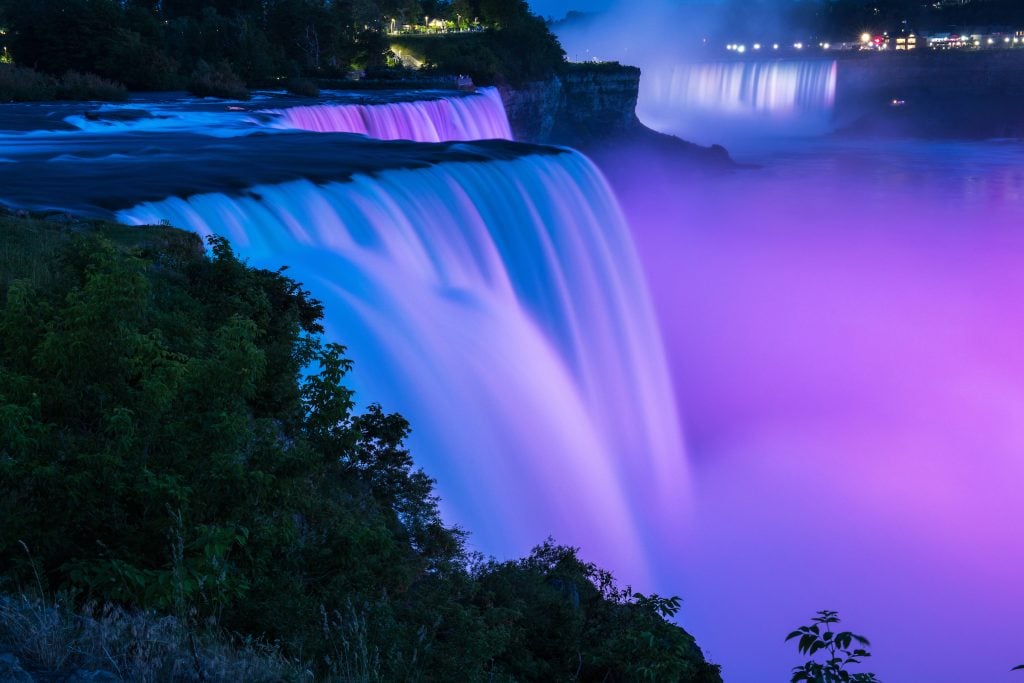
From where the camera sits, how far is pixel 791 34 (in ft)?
524

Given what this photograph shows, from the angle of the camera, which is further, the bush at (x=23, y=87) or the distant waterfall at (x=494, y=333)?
the bush at (x=23, y=87)

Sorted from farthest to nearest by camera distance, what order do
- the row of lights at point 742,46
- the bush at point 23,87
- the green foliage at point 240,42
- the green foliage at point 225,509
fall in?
the row of lights at point 742,46 < the green foliage at point 240,42 < the bush at point 23,87 < the green foliage at point 225,509

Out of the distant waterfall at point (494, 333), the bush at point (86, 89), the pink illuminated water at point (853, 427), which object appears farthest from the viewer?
the bush at point (86, 89)

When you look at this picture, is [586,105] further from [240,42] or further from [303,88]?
[303,88]

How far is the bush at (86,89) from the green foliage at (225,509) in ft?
80.5

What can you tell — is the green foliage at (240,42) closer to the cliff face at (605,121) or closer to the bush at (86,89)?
the bush at (86,89)

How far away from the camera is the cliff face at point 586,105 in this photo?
60.5 meters

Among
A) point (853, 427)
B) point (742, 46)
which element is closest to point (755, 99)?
point (742, 46)

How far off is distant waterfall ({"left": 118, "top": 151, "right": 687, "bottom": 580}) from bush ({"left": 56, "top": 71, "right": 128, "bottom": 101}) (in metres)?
17.1

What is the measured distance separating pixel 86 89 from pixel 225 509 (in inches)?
1165

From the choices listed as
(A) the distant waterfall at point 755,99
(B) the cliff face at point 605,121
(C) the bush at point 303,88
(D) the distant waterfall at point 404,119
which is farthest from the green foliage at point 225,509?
(A) the distant waterfall at point 755,99

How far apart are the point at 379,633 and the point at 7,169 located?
14695 mm

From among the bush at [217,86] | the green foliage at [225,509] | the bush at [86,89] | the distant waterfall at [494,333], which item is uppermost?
the bush at [217,86]

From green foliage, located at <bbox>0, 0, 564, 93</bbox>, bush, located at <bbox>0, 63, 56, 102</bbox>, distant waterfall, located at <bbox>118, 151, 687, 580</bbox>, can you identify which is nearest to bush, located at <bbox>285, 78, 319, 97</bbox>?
green foliage, located at <bbox>0, 0, 564, 93</bbox>
